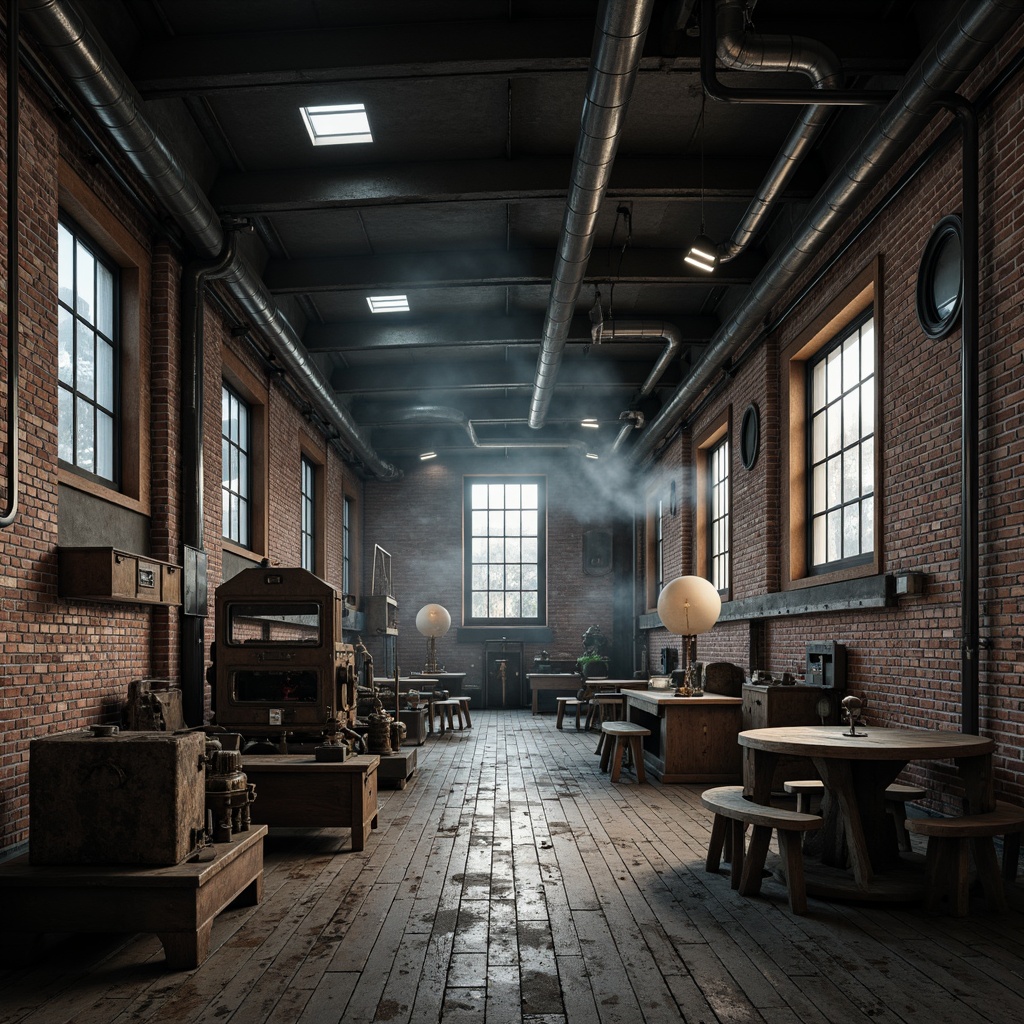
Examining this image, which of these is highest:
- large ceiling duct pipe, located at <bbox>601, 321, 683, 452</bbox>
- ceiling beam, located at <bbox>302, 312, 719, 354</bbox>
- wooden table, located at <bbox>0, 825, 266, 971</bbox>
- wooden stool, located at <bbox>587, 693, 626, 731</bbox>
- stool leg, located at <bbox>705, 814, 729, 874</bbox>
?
ceiling beam, located at <bbox>302, 312, 719, 354</bbox>

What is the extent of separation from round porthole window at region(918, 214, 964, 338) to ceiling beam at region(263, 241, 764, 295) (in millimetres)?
2947

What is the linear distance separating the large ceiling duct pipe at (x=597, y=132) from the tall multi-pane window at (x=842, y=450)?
227 centimetres

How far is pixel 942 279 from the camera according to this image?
5.76 metres

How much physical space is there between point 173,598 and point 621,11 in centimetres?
472

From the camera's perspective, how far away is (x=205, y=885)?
11.5 feet

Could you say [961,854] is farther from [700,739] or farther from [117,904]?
[700,739]

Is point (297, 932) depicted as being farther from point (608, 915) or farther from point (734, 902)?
point (734, 902)

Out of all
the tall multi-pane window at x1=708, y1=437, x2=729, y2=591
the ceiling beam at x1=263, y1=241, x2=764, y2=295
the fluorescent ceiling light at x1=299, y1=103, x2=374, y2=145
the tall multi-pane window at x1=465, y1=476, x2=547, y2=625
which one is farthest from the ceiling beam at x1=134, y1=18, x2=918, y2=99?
the tall multi-pane window at x1=465, y1=476, x2=547, y2=625

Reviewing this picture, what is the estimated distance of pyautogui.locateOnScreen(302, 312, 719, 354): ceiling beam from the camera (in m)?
10.7

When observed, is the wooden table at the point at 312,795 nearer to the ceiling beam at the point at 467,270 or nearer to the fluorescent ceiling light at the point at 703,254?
the fluorescent ceiling light at the point at 703,254

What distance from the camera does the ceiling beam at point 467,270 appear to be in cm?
885

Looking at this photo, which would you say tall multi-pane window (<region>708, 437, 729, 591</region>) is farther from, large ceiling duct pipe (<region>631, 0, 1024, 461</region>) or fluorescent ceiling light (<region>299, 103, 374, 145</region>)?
fluorescent ceiling light (<region>299, 103, 374, 145</region>)

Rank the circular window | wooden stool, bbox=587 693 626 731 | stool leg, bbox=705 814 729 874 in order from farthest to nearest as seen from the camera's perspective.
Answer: wooden stool, bbox=587 693 626 731
the circular window
stool leg, bbox=705 814 729 874

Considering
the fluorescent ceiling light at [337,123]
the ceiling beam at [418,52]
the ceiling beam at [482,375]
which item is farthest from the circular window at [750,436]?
the fluorescent ceiling light at [337,123]
